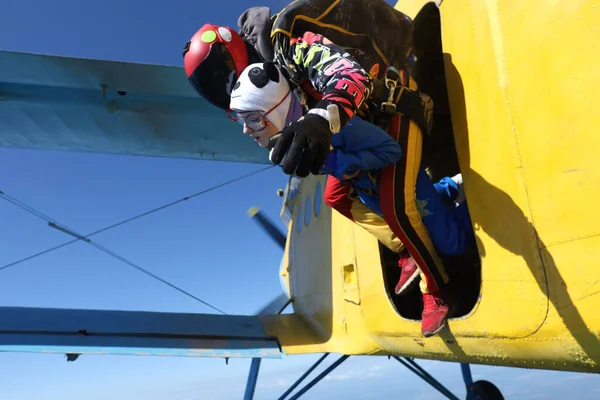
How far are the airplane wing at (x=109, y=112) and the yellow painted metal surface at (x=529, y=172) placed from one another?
373 cm

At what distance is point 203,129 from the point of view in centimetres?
636

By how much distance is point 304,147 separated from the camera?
133 cm

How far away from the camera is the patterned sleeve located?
1511mm

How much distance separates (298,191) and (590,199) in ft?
14.2

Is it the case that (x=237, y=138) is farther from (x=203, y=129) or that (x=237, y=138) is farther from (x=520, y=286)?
(x=520, y=286)

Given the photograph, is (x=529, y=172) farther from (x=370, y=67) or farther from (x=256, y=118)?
(x=256, y=118)

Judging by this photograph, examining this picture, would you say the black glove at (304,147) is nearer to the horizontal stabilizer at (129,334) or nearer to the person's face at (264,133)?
the person's face at (264,133)

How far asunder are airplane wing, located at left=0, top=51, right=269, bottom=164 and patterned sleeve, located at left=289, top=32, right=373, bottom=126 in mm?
3347

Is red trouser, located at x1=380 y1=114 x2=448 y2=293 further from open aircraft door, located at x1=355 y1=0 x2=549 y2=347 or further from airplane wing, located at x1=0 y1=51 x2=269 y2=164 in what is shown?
airplane wing, located at x1=0 y1=51 x2=269 y2=164

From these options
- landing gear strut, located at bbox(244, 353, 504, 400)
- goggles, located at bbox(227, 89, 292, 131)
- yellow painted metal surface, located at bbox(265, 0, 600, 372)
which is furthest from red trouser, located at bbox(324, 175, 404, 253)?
landing gear strut, located at bbox(244, 353, 504, 400)

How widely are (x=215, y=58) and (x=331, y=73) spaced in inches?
31.9

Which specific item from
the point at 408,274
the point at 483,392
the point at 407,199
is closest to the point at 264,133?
the point at 407,199

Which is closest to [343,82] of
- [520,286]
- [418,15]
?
[520,286]

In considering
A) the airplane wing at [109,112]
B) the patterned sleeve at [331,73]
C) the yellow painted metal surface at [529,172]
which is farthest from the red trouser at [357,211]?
the airplane wing at [109,112]
